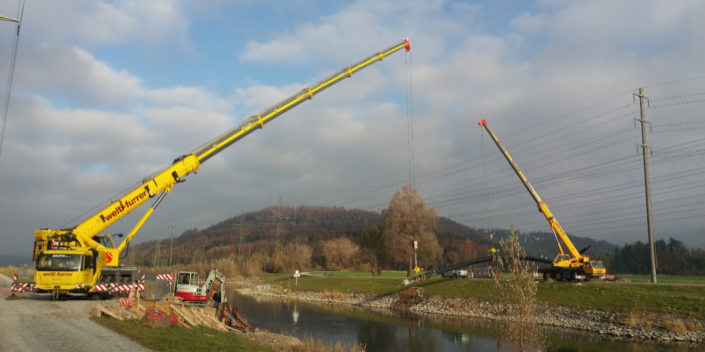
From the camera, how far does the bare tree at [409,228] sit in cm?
6156

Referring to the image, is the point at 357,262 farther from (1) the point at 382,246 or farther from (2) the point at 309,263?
(1) the point at 382,246

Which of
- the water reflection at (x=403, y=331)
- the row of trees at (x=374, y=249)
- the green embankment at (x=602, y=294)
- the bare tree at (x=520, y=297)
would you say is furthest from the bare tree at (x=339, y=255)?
the bare tree at (x=520, y=297)

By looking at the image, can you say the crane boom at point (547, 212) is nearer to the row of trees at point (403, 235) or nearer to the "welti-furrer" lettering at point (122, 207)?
the row of trees at point (403, 235)

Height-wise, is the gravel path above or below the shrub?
above

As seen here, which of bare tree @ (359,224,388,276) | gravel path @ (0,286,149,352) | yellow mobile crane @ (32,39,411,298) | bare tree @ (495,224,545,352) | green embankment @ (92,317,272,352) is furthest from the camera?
bare tree @ (359,224,388,276)

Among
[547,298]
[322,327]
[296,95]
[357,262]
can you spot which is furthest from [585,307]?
[357,262]

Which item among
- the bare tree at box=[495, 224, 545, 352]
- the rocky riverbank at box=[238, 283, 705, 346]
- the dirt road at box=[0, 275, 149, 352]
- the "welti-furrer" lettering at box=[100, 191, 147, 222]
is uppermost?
the "welti-furrer" lettering at box=[100, 191, 147, 222]

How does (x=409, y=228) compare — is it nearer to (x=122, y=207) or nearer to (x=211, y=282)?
(x=211, y=282)

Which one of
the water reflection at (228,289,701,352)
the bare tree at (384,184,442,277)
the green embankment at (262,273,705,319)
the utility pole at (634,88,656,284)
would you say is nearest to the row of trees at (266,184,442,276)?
the bare tree at (384,184,442,277)

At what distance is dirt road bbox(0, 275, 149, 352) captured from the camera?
48.4ft

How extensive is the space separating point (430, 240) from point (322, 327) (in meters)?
30.0

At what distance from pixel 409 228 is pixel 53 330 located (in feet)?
161

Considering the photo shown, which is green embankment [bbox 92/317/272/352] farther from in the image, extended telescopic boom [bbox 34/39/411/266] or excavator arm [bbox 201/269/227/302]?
excavator arm [bbox 201/269/227/302]

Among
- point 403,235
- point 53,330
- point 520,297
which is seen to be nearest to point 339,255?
point 403,235
